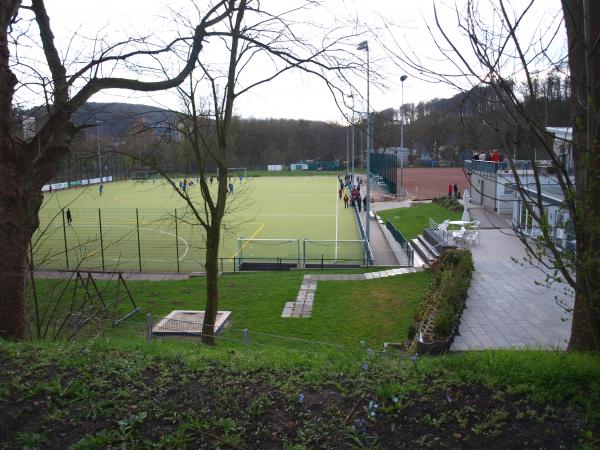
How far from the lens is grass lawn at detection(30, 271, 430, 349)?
45.1ft

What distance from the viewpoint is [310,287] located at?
18.6m

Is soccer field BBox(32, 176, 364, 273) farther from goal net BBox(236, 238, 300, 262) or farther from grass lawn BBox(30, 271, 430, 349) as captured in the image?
grass lawn BBox(30, 271, 430, 349)

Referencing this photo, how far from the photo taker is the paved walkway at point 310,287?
622 inches

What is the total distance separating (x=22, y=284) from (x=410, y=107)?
88.1 metres

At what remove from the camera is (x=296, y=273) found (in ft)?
70.1

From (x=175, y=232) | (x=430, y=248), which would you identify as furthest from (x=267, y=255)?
(x=175, y=232)

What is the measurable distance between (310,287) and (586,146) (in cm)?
1449

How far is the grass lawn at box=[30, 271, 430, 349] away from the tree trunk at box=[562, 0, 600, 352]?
26.8ft

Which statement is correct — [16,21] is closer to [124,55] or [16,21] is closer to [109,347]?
[124,55]

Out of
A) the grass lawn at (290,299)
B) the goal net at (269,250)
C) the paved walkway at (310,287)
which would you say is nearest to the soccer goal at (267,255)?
the goal net at (269,250)

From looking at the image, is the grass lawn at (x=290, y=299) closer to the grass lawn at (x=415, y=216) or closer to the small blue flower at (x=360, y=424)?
the small blue flower at (x=360, y=424)

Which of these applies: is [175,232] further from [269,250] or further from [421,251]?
[421,251]

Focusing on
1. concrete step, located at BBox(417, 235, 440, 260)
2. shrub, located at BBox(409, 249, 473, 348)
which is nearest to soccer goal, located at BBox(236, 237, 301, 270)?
concrete step, located at BBox(417, 235, 440, 260)

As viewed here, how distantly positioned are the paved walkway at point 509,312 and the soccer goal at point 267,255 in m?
8.23
